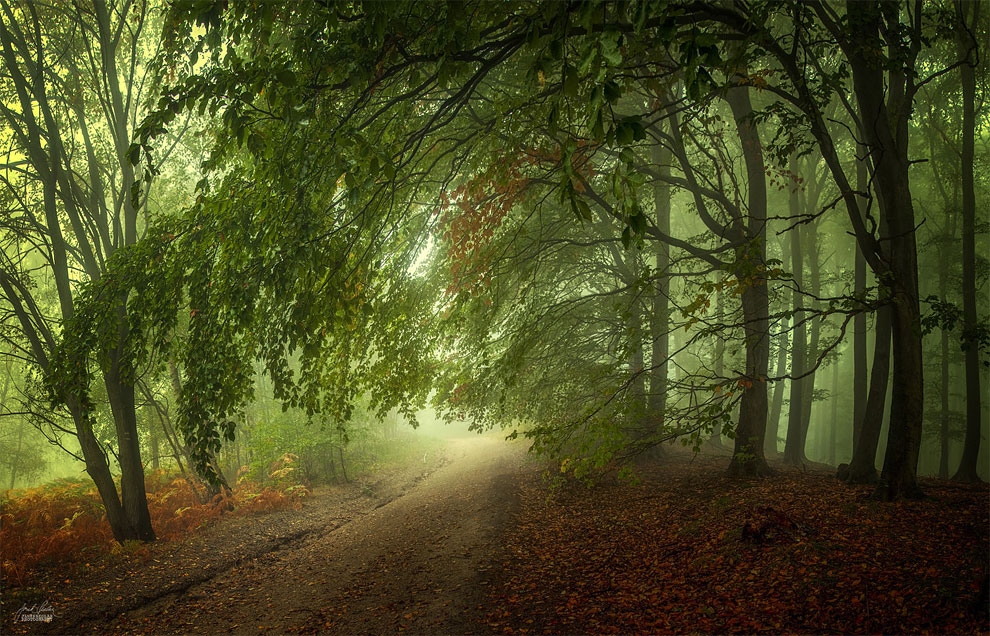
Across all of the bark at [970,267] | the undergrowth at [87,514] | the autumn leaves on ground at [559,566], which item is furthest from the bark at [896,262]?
the undergrowth at [87,514]

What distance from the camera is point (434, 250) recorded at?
31.0 feet

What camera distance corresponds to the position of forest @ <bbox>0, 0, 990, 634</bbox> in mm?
3688

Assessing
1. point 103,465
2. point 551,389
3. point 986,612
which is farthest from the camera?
point 551,389

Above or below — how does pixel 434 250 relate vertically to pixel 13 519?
above

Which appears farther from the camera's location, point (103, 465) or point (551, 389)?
point (551, 389)

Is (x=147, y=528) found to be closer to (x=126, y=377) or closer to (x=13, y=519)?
(x=13, y=519)

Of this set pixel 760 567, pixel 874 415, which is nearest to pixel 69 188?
pixel 760 567

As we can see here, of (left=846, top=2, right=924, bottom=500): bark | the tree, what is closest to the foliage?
(left=846, top=2, right=924, bottom=500): bark

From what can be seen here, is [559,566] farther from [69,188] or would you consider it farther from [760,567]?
[69,188]

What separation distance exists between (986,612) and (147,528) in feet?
39.2

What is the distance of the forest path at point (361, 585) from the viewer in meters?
5.26

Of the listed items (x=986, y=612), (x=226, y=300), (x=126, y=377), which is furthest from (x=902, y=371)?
(x=126, y=377)

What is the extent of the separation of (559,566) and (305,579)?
378cm

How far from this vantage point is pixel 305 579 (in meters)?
6.99
